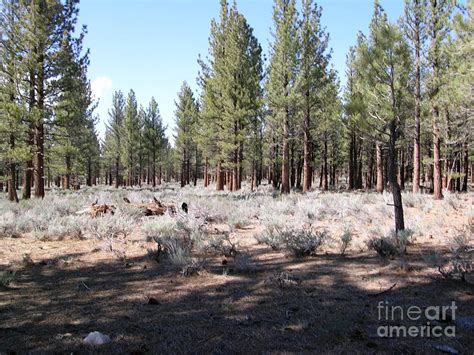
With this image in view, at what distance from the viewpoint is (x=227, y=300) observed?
4.06 metres

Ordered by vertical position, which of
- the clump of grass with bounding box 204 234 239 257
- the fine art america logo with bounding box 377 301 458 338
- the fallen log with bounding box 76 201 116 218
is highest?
the fallen log with bounding box 76 201 116 218

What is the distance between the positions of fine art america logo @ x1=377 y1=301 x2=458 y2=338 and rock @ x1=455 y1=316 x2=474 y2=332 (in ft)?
0.20

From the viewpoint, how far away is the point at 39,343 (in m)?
3.10

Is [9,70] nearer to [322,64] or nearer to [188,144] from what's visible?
[322,64]

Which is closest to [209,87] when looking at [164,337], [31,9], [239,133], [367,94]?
[239,133]

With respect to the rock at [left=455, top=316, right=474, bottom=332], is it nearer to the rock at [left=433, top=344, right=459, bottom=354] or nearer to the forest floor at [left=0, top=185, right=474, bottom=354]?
the forest floor at [left=0, top=185, right=474, bottom=354]

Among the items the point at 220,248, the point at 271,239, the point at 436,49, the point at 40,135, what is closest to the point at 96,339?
the point at 220,248

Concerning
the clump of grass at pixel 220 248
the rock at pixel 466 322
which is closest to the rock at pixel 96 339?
the clump of grass at pixel 220 248

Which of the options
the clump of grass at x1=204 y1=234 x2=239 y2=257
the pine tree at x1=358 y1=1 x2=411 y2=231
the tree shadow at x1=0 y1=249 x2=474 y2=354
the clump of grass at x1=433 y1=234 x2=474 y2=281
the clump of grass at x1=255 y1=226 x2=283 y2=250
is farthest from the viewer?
the pine tree at x1=358 y1=1 x2=411 y2=231

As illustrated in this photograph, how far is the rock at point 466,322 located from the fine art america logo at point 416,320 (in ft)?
0.20

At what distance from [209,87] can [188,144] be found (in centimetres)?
1363

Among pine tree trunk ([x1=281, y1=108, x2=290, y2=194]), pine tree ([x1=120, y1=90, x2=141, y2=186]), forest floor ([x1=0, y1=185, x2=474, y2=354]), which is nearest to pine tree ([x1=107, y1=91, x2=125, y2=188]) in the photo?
pine tree ([x1=120, y1=90, x2=141, y2=186])

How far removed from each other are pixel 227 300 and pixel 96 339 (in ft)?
4.99

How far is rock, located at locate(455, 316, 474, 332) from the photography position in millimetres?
3204
